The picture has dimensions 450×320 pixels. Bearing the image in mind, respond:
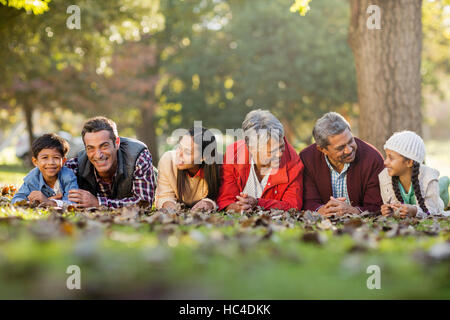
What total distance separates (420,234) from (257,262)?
2.11 m

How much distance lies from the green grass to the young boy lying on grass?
2.88m

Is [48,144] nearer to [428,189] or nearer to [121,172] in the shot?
[121,172]

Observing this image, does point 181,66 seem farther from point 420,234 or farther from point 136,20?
point 420,234

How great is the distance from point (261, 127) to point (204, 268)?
143 inches

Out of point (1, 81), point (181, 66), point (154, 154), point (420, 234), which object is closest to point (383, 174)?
point (420, 234)

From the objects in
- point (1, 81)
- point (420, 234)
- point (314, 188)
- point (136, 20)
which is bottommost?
point (420, 234)

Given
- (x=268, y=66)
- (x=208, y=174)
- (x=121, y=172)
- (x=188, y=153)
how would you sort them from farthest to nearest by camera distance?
(x=268, y=66) → (x=208, y=174) → (x=121, y=172) → (x=188, y=153)

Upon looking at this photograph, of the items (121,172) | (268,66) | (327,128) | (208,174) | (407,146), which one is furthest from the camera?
(268,66)

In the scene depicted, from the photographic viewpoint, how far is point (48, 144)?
20.1 feet

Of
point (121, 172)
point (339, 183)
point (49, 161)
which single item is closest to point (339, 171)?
point (339, 183)

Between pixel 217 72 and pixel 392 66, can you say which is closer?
pixel 392 66

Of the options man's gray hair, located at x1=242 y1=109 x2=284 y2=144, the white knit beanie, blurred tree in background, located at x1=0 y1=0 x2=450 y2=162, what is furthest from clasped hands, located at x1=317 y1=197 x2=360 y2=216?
blurred tree in background, located at x1=0 y1=0 x2=450 y2=162

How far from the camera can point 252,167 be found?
20.8 ft

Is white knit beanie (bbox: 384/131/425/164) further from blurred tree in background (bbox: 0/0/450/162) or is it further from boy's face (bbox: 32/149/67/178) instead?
blurred tree in background (bbox: 0/0/450/162)
